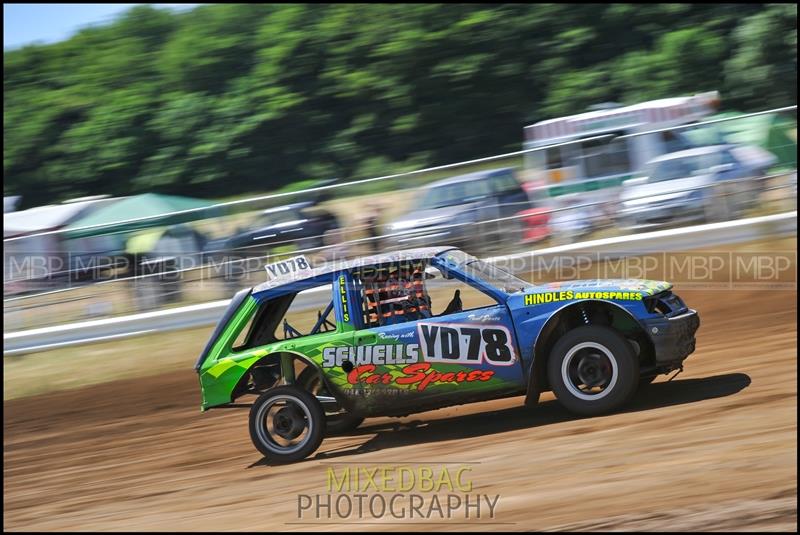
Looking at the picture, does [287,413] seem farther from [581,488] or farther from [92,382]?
[92,382]

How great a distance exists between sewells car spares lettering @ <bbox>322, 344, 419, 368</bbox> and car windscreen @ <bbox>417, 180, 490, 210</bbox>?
492 centimetres

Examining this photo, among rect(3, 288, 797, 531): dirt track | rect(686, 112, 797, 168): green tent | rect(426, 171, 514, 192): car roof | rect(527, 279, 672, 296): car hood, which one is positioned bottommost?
rect(3, 288, 797, 531): dirt track

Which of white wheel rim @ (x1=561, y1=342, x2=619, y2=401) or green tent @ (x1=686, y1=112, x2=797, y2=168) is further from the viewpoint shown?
green tent @ (x1=686, y1=112, x2=797, y2=168)

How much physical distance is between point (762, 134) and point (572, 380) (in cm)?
602

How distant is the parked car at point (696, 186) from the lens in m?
11.1

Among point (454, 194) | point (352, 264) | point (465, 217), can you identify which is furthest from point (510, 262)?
point (352, 264)

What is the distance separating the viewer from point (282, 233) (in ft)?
38.5

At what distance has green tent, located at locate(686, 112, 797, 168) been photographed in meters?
11.1

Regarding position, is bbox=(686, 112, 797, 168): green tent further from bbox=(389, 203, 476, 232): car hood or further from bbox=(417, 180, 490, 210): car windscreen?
bbox=(389, 203, 476, 232): car hood

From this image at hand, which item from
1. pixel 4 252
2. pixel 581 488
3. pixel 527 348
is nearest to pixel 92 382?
pixel 4 252

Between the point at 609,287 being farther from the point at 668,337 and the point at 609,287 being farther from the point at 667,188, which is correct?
the point at 667,188

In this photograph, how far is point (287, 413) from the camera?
7.22 meters

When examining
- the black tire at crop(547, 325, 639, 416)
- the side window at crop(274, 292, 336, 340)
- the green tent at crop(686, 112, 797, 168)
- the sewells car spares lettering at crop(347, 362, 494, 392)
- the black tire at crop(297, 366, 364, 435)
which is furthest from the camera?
the green tent at crop(686, 112, 797, 168)

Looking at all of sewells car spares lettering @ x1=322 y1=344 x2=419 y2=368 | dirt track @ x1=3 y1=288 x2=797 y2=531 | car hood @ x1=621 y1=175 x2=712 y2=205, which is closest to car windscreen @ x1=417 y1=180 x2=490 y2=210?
car hood @ x1=621 y1=175 x2=712 y2=205
